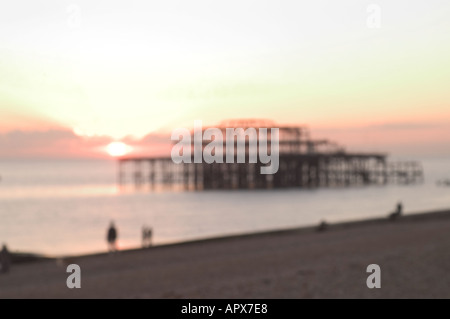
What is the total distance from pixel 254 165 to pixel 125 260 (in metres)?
54.2

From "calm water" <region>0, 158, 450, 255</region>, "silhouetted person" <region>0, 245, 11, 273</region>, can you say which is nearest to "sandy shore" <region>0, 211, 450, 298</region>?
"silhouetted person" <region>0, 245, 11, 273</region>

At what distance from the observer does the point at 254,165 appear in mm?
68188

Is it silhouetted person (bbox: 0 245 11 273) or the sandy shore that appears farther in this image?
silhouetted person (bbox: 0 245 11 273)

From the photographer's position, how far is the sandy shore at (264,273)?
833 cm

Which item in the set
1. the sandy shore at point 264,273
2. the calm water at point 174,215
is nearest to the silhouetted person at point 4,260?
the sandy shore at point 264,273

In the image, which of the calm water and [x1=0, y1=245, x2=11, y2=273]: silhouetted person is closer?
[x1=0, y1=245, x2=11, y2=273]: silhouetted person

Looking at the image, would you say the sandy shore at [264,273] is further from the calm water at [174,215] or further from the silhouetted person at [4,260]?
the calm water at [174,215]

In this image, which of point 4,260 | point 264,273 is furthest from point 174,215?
point 264,273

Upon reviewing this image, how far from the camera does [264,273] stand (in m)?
10.0

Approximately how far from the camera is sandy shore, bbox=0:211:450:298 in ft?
27.3

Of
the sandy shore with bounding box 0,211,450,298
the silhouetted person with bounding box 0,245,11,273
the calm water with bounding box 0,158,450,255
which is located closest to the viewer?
the sandy shore with bounding box 0,211,450,298

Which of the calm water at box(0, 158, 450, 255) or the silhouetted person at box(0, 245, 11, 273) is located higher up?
the calm water at box(0, 158, 450, 255)

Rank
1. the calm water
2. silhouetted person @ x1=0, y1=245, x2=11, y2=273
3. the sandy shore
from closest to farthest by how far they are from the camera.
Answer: the sandy shore < silhouetted person @ x1=0, y1=245, x2=11, y2=273 < the calm water

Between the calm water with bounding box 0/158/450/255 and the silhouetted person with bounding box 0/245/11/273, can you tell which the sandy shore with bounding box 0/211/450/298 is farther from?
the calm water with bounding box 0/158/450/255
